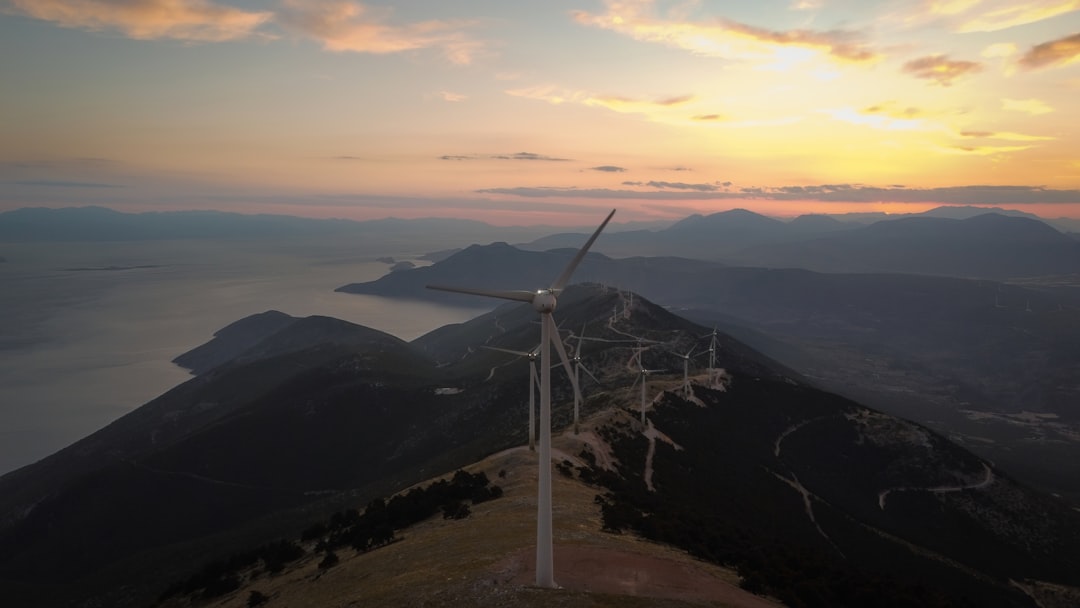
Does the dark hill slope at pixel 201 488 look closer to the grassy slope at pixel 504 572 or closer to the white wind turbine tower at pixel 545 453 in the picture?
the grassy slope at pixel 504 572

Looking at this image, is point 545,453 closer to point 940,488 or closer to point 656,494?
point 656,494

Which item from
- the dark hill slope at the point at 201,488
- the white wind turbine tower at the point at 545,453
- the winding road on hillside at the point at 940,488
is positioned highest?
the white wind turbine tower at the point at 545,453

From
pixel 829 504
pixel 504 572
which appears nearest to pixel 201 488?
pixel 504 572

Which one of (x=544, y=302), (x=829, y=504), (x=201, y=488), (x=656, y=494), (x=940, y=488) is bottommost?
(x=201, y=488)

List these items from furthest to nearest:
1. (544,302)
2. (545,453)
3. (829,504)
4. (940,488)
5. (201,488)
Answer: (201,488) → (940,488) → (829,504) → (544,302) → (545,453)

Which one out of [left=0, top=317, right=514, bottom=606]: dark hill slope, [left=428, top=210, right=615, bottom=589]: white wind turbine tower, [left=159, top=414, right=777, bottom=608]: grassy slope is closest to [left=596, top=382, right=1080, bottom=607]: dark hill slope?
[left=159, top=414, right=777, bottom=608]: grassy slope

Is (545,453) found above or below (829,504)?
above

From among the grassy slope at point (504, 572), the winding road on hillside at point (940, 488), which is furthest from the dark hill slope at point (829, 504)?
the grassy slope at point (504, 572)

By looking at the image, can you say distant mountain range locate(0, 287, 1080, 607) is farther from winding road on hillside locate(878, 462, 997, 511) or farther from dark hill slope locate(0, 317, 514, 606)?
dark hill slope locate(0, 317, 514, 606)
